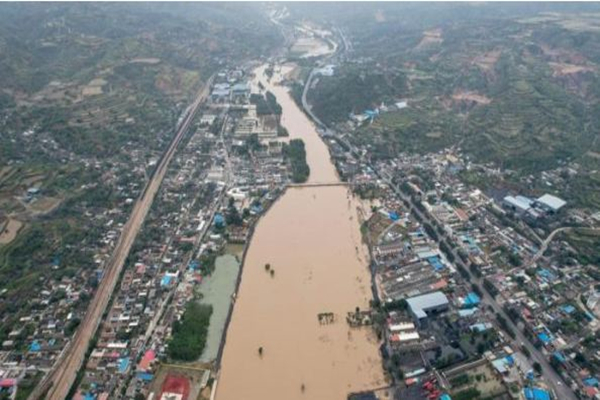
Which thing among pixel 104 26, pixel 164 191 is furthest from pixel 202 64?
pixel 164 191


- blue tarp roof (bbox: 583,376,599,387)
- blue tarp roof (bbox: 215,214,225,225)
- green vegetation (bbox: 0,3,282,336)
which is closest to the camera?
blue tarp roof (bbox: 583,376,599,387)

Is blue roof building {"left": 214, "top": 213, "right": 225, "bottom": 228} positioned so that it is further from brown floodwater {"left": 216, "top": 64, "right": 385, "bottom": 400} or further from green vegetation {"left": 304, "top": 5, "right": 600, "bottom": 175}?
green vegetation {"left": 304, "top": 5, "right": 600, "bottom": 175}

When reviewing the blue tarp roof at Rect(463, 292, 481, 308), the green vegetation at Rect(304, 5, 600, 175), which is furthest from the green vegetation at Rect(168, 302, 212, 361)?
the green vegetation at Rect(304, 5, 600, 175)

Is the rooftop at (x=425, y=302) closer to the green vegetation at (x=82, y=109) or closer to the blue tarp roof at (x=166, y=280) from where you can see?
the blue tarp roof at (x=166, y=280)

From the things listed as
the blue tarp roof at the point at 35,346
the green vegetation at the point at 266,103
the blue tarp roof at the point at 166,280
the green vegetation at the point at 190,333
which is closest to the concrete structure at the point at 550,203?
the green vegetation at the point at 190,333

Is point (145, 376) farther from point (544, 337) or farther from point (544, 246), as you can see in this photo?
point (544, 246)
